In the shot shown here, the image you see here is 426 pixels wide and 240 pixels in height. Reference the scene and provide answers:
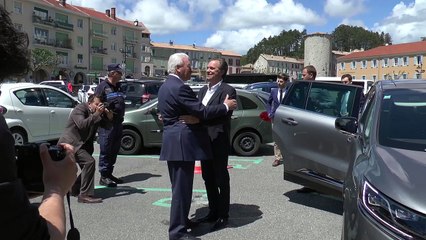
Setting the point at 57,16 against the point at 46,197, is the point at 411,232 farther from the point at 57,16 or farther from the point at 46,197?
the point at 57,16

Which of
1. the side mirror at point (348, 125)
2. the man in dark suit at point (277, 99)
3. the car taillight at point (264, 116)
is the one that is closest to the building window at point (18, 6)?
the car taillight at point (264, 116)

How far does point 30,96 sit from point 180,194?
731cm

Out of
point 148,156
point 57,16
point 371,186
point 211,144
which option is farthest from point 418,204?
point 57,16

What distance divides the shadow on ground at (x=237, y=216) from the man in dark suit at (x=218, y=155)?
11 cm

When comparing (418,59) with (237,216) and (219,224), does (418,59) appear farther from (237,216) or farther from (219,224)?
(219,224)

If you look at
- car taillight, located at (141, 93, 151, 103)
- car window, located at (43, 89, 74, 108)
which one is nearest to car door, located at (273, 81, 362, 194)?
car window, located at (43, 89, 74, 108)

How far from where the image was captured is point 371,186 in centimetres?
288

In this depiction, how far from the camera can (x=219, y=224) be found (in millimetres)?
5352

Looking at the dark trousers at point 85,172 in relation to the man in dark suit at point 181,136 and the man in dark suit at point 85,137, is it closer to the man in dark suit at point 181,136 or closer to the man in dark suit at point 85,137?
the man in dark suit at point 85,137

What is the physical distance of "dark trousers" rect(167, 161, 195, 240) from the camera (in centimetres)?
473

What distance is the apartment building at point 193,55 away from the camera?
128250mm

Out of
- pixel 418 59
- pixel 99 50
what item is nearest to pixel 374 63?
pixel 418 59

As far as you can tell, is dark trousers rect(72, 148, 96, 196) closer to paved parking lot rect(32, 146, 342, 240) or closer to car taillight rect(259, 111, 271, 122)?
paved parking lot rect(32, 146, 342, 240)

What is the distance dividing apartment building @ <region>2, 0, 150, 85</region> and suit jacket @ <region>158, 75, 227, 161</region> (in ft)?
199
